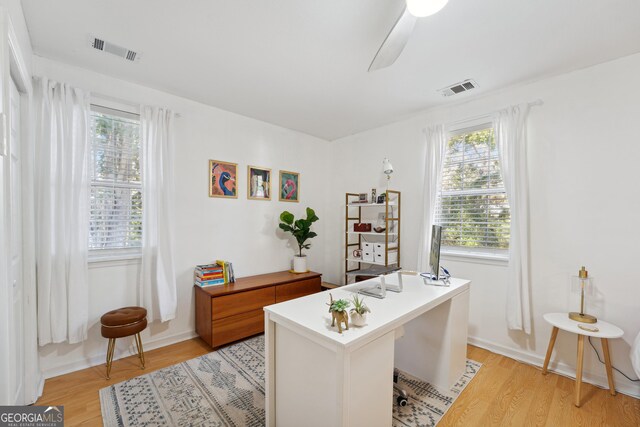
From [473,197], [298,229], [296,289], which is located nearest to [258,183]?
[298,229]

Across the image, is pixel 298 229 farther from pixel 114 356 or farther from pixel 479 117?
pixel 479 117

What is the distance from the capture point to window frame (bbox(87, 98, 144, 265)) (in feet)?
7.99

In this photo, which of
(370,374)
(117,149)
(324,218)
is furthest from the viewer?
(324,218)

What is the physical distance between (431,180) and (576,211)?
1.25 metres

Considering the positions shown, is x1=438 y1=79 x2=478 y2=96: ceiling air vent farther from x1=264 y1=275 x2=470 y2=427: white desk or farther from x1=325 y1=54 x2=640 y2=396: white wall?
x1=264 y1=275 x2=470 y2=427: white desk

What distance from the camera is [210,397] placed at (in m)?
2.00

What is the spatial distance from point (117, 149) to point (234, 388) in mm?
2373

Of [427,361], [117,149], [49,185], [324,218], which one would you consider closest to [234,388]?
[427,361]

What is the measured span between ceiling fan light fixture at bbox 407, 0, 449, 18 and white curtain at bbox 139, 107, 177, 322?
2.41 meters

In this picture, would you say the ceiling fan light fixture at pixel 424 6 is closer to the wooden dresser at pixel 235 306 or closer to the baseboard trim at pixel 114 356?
the wooden dresser at pixel 235 306

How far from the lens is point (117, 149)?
256 centimetres

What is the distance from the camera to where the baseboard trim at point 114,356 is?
2.26 m

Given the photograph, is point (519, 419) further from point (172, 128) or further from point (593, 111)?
point (172, 128)

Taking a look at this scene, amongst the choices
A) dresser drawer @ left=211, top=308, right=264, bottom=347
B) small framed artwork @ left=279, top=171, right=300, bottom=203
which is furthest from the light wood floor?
small framed artwork @ left=279, top=171, right=300, bottom=203
